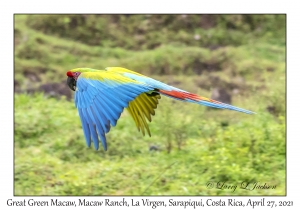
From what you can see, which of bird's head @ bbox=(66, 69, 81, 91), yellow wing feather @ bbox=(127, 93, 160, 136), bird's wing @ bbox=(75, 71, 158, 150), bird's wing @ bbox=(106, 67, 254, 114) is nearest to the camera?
bird's wing @ bbox=(75, 71, 158, 150)

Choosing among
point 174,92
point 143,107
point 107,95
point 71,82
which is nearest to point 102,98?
point 107,95

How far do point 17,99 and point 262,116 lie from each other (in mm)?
2684

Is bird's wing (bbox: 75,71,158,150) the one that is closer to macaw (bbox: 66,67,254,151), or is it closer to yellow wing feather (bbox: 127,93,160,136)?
macaw (bbox: 66,67,254,151)

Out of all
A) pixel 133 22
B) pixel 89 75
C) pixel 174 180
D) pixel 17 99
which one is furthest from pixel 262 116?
pixel 133 22

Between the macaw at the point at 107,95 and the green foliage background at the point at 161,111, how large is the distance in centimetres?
94

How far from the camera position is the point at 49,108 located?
6.05 metres

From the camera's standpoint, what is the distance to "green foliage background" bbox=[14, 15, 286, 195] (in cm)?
461

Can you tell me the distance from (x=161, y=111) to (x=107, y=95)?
64.5 inches

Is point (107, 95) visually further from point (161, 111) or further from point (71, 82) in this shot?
point (161, 111)

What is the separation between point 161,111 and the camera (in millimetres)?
5137

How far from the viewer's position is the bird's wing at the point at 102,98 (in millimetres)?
3309

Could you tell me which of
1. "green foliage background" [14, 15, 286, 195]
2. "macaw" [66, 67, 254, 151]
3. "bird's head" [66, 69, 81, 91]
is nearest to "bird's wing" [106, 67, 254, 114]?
"macaw" [66, 67, 254, 151]

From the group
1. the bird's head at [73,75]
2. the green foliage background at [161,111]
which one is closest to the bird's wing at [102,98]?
the bird's head at [73,75]
